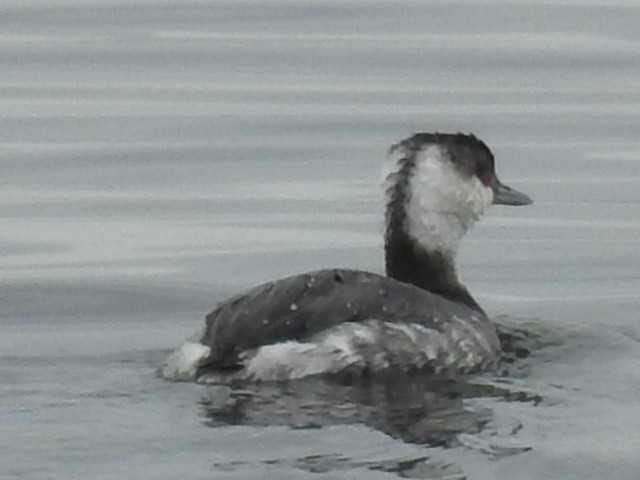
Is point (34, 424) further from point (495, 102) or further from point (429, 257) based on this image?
point (495, 102)

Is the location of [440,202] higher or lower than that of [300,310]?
higher

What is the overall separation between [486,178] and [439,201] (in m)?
0.36

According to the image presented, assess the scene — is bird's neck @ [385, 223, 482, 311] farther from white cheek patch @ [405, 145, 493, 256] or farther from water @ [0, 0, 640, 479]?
water @ [0, 0, 640, 479]

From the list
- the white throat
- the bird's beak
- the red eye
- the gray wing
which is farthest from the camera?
the bird's beak

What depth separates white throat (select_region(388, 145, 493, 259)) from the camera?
1180 cm

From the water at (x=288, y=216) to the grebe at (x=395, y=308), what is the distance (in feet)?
0.48

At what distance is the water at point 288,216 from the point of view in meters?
9.68

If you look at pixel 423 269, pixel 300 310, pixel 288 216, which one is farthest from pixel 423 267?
pixel 288 216

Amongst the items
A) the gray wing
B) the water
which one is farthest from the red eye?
the gray wing

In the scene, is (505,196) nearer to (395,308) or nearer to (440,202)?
(440,202)

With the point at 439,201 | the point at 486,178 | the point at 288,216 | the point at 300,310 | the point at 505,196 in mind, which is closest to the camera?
the point at 300,310

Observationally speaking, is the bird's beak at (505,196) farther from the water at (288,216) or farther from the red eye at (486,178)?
the water at (288,216)

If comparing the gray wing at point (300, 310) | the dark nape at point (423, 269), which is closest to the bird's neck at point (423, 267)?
the dark nape at point (423, 269)

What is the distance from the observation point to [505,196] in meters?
12.4
